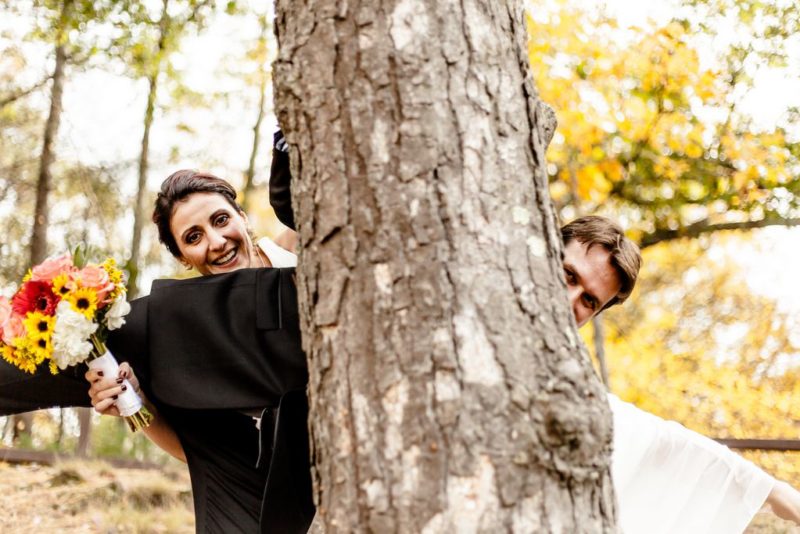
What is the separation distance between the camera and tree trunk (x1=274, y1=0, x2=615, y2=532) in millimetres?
1348

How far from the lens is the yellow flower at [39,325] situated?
2604mm

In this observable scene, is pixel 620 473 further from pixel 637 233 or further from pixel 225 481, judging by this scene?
pixel 637 233

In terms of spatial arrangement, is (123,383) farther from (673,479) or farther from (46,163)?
(46,163)

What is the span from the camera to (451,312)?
1396 millimetres

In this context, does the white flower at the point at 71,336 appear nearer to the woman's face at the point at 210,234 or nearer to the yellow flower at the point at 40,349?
the yellow flower at the point at 40,349

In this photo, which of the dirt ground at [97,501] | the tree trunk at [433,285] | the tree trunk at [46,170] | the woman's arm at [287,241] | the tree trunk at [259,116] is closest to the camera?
the tree trunk at [433,285]

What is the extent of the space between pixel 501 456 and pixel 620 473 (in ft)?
5.67

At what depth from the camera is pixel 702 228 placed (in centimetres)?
959

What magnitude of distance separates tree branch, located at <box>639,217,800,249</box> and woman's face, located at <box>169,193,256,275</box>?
7.50 meters

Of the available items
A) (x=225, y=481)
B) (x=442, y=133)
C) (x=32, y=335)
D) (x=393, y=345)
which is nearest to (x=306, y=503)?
(x=225, y=481)

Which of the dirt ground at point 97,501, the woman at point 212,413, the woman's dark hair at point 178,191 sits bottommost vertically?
the dirt ground at point 97,501

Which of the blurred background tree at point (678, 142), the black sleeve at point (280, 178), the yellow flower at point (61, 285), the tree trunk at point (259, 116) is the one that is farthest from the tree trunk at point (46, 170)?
the black sleeve at point (280, 178)

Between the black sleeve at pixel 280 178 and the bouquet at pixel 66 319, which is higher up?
the black sleeve at pixel 280 178

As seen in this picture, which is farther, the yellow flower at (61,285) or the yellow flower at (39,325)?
the yellow flower at (61,285)
